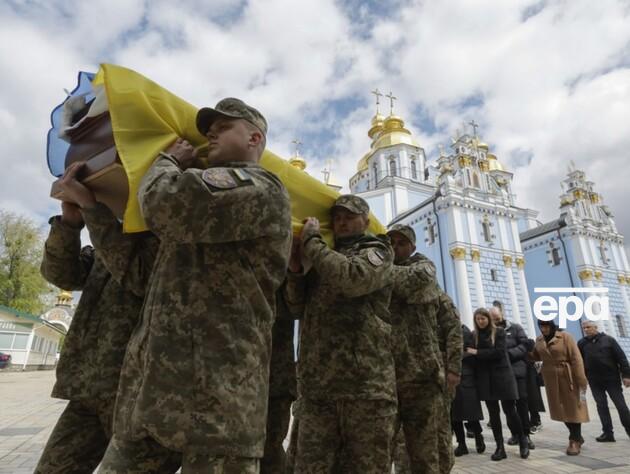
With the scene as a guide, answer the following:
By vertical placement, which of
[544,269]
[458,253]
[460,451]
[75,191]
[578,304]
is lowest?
[460,451]

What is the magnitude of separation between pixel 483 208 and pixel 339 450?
25640 millimetres

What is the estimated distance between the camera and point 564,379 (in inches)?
219

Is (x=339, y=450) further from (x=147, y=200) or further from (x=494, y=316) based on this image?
(x=494, y=316)

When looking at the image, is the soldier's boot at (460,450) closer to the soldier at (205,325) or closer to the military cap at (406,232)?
the military cap at (406,232)

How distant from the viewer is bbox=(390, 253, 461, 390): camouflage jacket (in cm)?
308

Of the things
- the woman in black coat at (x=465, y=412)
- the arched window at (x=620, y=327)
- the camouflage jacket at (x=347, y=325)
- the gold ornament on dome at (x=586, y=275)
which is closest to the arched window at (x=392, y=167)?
the gold ornament on dome at (x=586, y=275)

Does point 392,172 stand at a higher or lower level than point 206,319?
higher

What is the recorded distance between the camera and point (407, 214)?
28.4 m

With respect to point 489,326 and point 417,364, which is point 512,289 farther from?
point 417,364

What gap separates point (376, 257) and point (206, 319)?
1.29 metres

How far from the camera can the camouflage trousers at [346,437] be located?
2344 mm

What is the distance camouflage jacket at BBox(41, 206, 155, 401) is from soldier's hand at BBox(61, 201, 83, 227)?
0.02m

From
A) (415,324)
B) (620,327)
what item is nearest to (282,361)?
(415,324)

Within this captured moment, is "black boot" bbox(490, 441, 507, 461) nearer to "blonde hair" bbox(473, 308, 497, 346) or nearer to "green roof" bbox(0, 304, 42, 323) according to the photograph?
"blonde hair" bbox(473, 308, 497, 346)
